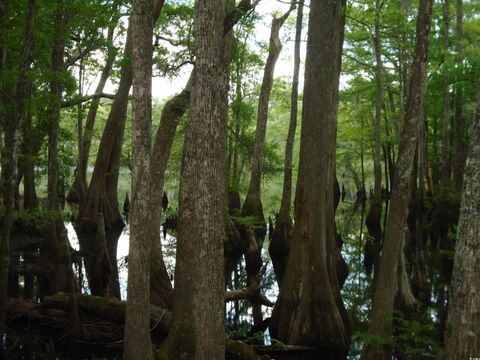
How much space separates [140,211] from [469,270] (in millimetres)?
2996

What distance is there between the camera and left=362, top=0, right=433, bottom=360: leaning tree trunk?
549 centimetres

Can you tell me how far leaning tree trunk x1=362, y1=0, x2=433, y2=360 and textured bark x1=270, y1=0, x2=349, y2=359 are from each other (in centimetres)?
141

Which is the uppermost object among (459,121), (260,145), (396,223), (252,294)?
(459,121)

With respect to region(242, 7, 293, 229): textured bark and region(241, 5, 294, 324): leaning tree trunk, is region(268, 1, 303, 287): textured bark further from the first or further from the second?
region(242, 7, 293, 229): textured bark

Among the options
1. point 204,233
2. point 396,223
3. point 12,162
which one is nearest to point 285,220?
point 396,223

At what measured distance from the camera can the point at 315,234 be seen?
724 cm

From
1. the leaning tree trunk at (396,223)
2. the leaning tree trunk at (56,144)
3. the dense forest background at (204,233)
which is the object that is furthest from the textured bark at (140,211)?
the leaning tree trunk at (396,223)

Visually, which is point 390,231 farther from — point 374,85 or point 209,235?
point 374,85

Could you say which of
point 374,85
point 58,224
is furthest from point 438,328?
point 374,85

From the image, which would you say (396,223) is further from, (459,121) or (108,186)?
(459,121)

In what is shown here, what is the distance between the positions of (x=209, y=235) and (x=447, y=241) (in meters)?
12.4

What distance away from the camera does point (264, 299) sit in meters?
9.23

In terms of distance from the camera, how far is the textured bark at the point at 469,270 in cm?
339

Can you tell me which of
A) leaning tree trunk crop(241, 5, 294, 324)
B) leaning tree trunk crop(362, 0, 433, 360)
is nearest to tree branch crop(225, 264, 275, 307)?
leaning tree trunk crop(362, 0, 433, 360)
